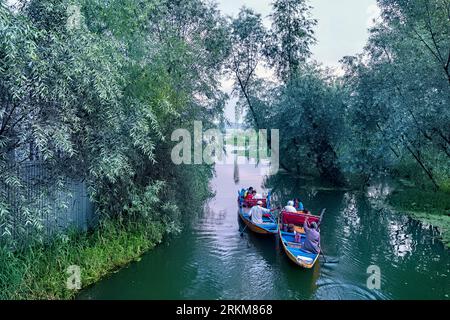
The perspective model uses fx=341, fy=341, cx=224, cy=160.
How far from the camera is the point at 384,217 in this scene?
15711mm

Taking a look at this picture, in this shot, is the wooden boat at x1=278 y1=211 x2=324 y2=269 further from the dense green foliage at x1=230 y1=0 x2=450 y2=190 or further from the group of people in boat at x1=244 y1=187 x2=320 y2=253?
the dense green foliage at x1=230 y1=0 x2=450 y2=190

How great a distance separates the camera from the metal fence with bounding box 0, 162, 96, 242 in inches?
264

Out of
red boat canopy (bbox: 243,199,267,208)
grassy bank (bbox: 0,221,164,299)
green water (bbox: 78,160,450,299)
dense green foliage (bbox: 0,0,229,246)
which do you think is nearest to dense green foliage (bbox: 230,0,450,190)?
green water (bbox: 78,160,450,299)

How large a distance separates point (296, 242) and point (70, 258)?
247 inches

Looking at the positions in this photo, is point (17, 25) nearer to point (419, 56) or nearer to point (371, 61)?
point (419, 56)

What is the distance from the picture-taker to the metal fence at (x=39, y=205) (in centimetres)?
670

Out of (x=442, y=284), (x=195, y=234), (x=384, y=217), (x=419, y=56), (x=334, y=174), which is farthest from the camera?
(x=334, y=174)

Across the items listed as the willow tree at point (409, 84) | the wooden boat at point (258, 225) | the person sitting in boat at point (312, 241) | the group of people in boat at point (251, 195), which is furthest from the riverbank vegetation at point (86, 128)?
the willow tree at point (409, 84)

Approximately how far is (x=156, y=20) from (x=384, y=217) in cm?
1311

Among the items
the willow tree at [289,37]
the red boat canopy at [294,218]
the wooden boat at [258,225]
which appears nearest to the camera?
the red boat canopy at [294,218]

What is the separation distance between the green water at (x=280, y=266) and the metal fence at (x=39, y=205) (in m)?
1.93

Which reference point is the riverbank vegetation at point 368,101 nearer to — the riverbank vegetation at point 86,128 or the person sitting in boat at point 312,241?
the person sitting in boat at point 312,241

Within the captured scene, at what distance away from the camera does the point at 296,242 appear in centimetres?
1037
